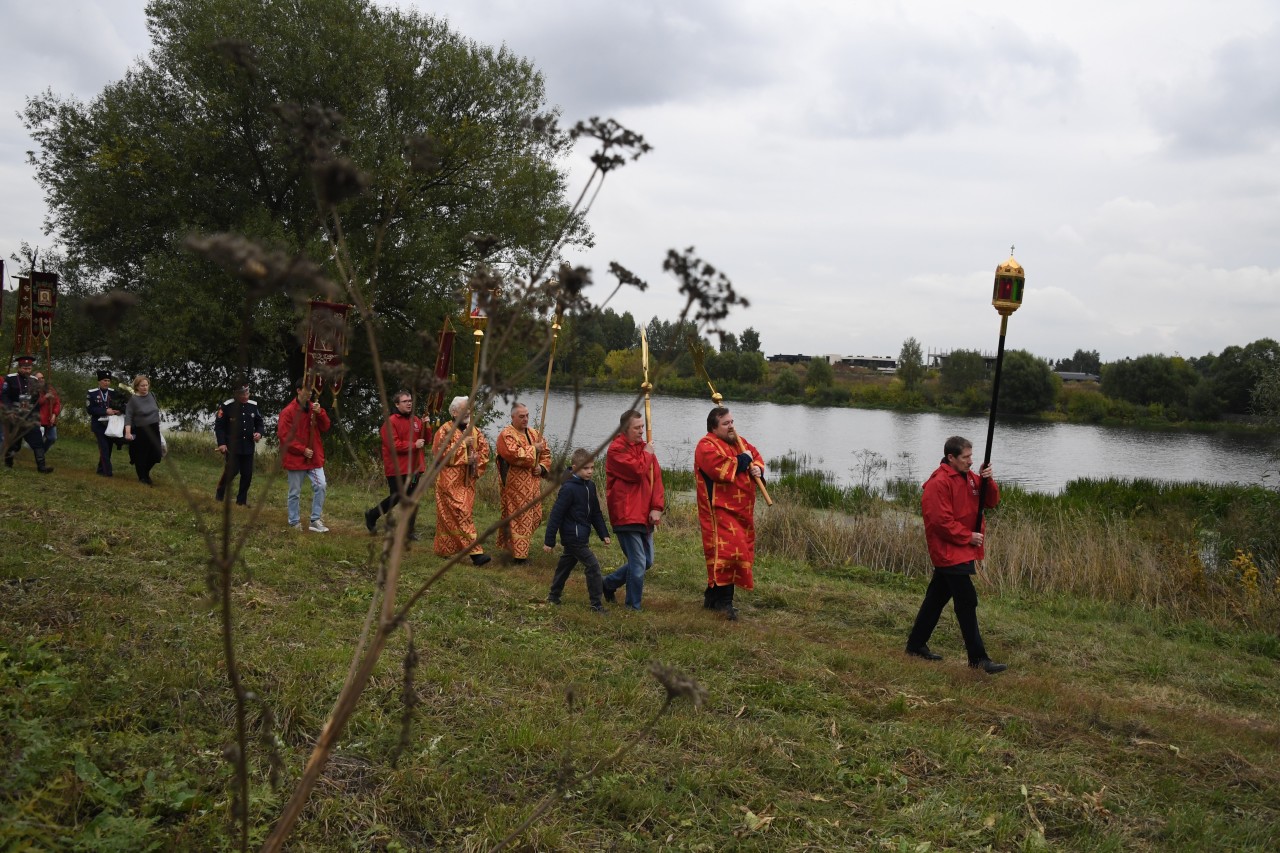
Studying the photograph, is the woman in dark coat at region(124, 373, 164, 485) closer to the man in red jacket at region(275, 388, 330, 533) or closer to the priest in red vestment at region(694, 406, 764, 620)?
the man in red jacket at region(275, 388, 330, 533)

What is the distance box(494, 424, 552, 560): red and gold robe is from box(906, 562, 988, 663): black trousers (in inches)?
159

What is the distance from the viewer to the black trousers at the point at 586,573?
8359mm

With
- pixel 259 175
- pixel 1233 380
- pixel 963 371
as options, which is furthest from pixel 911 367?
pixel 259 175

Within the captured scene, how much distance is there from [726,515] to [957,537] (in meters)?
2.09

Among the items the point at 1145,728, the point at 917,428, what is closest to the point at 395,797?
the point at 1145,728

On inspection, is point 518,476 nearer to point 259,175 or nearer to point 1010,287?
point 1010,287

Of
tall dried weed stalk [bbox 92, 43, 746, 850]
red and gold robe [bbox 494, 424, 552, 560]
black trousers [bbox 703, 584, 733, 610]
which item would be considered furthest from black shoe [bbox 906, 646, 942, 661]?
tall dried weed stalk [bbox 92, 43, 746, 850]

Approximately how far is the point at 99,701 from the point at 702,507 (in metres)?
5.64

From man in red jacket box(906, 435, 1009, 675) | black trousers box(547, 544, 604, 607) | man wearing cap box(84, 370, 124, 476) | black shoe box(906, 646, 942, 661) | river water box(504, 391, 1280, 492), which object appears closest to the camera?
man in red jacket box(906, 435, 1009, 675)

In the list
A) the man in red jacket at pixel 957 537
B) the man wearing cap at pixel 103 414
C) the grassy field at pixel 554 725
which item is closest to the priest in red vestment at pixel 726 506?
the grassy field at pixel 554 725

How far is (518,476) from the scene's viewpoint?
10742mm

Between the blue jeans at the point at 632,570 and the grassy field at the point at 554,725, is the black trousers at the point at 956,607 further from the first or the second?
the blue jeans at the point at 632,570

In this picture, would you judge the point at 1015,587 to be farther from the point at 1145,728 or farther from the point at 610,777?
the point at 610,777

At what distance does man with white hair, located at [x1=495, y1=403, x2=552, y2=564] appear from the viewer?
406 inches
